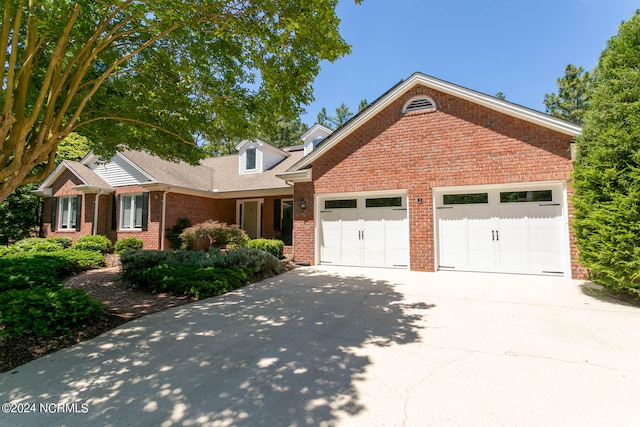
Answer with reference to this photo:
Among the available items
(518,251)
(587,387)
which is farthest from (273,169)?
(587,387)

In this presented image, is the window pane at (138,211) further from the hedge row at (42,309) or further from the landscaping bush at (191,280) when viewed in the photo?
the hedge row at (42,309)

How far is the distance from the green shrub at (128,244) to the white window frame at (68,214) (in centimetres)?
486

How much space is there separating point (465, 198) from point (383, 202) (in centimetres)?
259

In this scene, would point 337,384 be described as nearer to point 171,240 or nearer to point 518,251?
point 518,251

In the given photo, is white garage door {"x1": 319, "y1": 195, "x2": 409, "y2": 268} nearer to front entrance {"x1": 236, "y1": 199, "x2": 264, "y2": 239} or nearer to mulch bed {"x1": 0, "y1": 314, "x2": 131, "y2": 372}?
front entrance {"x1": 236, "y1": 199, "x2": 264, "y2": 239}

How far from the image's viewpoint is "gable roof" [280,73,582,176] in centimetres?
786

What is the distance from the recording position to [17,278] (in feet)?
20.4

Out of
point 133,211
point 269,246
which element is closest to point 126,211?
point 133,211

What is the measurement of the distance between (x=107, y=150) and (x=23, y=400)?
7272mm

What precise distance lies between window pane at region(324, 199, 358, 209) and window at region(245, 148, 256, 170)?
6.89 m

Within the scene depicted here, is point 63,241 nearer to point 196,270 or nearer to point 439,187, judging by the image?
point 196,270

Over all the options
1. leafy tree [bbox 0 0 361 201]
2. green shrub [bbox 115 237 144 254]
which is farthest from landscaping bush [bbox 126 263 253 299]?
green shrub [bbox 115 237 144 254]

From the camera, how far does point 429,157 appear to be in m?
9.23

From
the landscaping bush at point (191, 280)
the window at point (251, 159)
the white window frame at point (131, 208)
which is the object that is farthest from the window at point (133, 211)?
the landscaping bush at point (191, 280)
